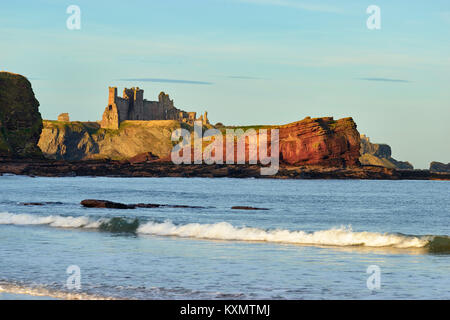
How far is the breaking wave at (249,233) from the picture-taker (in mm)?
28594

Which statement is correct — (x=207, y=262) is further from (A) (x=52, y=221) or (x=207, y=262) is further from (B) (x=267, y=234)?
(A) (x=52, y=221)

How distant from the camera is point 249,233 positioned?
31969 millimetres

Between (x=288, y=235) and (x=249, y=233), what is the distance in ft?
7.10

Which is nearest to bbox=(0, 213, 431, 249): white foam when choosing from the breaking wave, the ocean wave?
the breaking wave

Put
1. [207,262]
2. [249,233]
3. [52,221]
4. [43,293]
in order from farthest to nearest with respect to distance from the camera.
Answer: [52,221] < [249,233] < [207,262] < [43,293]

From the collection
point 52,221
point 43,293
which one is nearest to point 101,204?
point 52,221

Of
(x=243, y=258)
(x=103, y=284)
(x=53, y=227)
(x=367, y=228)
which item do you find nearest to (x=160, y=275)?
(x=103, y=284)

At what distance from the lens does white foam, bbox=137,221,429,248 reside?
28.8 meters

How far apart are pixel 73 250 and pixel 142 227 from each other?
32.8ft

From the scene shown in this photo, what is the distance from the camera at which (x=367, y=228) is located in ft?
138

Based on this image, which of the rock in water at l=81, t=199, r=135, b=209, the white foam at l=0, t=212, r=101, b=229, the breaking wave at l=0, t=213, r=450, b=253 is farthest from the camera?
the rock in water at l=81, t=199, r=135, b=209

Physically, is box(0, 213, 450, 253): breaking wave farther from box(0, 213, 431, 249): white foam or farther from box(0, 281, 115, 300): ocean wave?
box(0, 281, 115, 300): ocean wave
